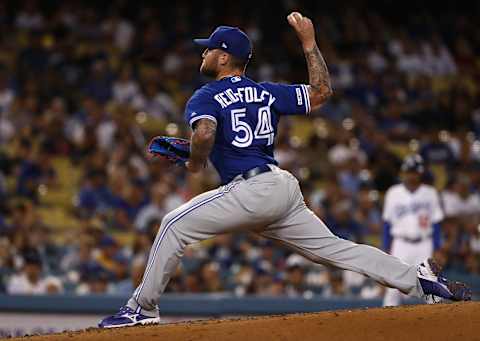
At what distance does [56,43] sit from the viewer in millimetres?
15914

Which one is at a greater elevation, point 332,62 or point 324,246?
point 332,62

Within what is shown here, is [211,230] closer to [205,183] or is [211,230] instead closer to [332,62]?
[205,183]

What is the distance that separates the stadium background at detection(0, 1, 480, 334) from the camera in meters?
10.9

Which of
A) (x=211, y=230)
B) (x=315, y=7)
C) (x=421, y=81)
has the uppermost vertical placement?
(x=315, y=7)

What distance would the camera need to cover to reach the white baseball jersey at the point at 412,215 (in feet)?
30.7

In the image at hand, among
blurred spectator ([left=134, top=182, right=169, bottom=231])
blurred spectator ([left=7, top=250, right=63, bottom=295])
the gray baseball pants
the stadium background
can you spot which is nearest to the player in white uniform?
the stadium background

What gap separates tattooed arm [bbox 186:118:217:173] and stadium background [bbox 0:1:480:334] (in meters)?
4.56

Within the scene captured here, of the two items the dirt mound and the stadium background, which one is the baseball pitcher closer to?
the dirt mound

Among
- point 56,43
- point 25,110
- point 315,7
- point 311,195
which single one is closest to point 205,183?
point 311,195

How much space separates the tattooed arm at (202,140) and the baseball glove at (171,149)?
202 millimetres

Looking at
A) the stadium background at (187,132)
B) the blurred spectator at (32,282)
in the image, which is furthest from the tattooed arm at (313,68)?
the blurred spectator at (32,282)

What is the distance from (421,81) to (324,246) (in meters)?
11.0

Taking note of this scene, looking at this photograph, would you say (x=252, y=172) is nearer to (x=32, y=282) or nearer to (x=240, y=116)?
(x=240, y=116)

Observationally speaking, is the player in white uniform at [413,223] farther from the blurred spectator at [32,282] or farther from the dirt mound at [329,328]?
the dirt mound at [329,328]
